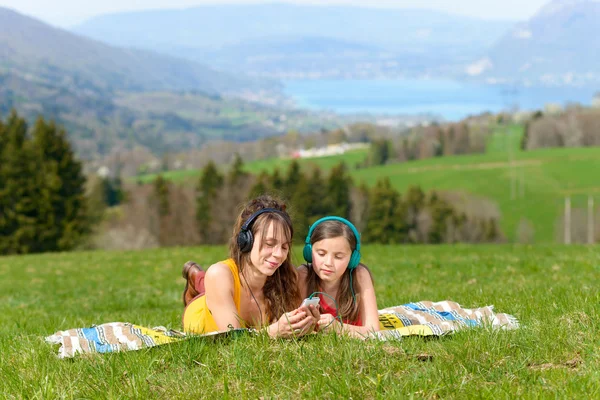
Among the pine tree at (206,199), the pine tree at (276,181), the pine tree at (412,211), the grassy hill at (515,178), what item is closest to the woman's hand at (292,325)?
the pine tree at (276,181)

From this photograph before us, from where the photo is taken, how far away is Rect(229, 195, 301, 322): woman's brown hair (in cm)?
635

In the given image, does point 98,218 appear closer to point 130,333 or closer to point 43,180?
point 43,180

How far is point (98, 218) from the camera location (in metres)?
61.8

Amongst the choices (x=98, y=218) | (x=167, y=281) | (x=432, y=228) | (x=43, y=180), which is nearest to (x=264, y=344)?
(x=167, y=281)

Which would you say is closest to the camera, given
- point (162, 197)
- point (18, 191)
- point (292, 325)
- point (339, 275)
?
point (292, 325)

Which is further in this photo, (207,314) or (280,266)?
(280,266)

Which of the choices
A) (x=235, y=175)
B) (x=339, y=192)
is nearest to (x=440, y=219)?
(x=339, y=192)

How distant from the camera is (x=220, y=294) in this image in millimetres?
6324

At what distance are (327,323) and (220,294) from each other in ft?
3.56

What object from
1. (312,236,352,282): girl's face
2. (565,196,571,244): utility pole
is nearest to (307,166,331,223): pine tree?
(565,196,571,244): utility pole

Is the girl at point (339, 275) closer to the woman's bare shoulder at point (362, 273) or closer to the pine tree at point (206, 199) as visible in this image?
the woman's bare shoulder at point (362, 273)

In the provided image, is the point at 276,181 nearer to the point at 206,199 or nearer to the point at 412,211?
the point at 206,199

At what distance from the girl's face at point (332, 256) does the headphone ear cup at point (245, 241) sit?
0.66 m

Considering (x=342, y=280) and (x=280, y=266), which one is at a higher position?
(x=280, y=266)
